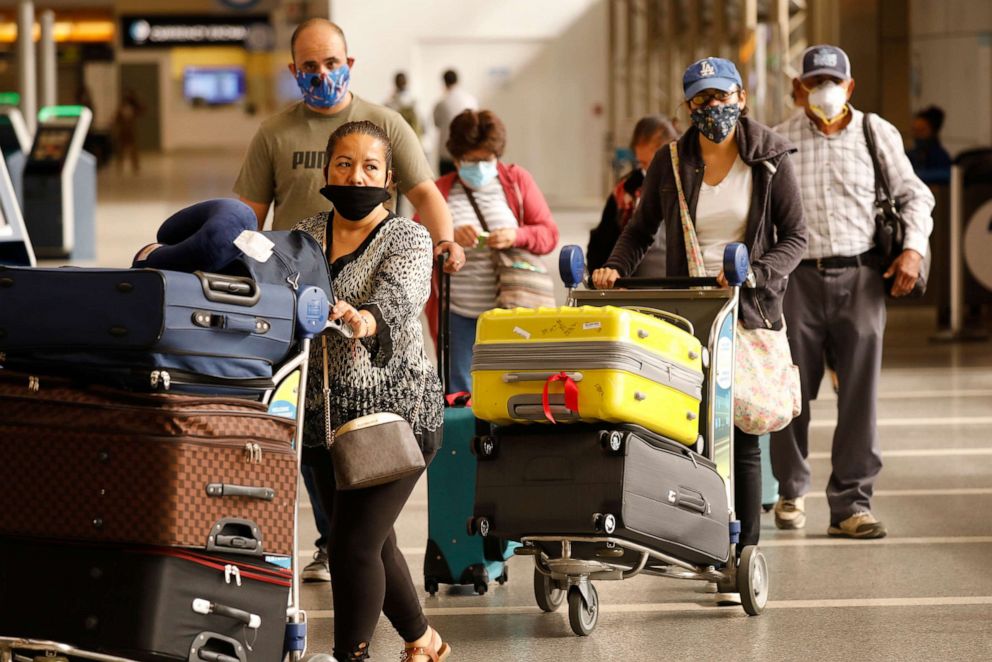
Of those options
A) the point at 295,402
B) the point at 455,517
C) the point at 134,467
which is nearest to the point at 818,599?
the point at 455,517

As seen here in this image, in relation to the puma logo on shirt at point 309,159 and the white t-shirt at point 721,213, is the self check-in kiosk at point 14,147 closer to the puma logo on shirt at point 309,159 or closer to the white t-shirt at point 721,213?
the puma logo on shirt at point 309,159

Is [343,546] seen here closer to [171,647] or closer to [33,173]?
[171,647]

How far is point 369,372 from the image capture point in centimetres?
440

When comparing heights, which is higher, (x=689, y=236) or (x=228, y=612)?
(x=689, y=236)

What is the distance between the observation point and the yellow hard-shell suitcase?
4.69 metres

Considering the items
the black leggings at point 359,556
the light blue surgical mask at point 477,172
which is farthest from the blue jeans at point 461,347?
the black leggings at point 359,556

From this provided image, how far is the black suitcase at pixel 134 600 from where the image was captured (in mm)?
3535

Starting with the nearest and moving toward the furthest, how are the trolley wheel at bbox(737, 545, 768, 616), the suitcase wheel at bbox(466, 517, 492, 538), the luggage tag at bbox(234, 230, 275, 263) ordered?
the luggage tag at bbox(234, 230, 275, 263) < the suitcase wheel at bbox(466, 517, 492, 538) < the trolley wheel at bbox(737, 545, 768, 616)

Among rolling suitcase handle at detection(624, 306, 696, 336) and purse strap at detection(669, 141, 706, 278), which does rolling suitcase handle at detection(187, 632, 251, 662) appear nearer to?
rolling suitcase handle at detection(624, 306, 696, 336)

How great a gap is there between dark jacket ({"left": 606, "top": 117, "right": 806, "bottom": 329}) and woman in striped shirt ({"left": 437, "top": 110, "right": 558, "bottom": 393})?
155 cm

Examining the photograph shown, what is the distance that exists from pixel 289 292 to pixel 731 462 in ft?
7.06

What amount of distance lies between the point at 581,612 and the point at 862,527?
202cm

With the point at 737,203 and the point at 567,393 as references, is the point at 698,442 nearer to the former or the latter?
the point at 567,393

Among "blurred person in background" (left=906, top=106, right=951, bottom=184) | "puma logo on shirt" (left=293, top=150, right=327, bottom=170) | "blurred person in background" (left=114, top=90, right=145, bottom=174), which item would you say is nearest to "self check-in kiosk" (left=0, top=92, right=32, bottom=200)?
"blurred person in background" (left=906, top=106, right=951, bottom=184)
